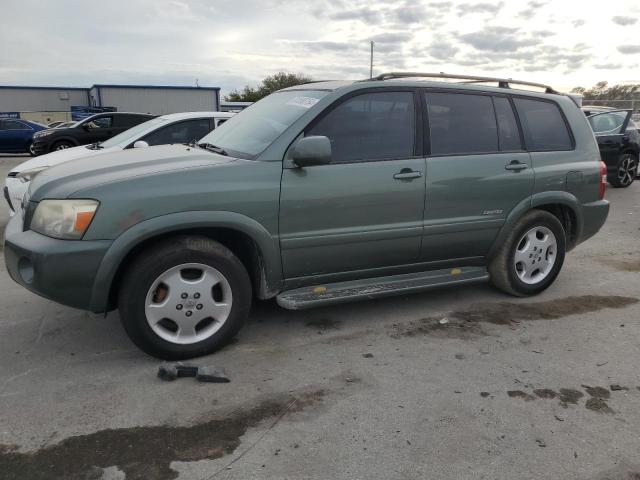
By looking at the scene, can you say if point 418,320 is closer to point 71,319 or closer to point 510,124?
point 510,124

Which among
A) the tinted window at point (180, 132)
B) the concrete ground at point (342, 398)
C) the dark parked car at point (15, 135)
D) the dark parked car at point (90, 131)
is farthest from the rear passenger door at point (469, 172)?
the dark parked car at point (15, 135)

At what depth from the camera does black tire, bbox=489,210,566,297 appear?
440 cm

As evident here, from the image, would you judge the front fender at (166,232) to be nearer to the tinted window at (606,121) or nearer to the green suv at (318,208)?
the green suv at (318,208)

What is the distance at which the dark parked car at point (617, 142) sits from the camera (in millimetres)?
10484

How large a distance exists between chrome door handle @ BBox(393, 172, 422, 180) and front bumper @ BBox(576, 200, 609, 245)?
1.84 m

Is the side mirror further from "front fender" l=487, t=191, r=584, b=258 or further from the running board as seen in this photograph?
"front fender" l=487, t=191, r=584, b=258

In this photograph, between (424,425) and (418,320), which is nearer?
(424,425)

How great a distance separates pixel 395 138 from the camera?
384 cm

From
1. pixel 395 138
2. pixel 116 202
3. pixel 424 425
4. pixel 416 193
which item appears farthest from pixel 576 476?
pixel 116 202

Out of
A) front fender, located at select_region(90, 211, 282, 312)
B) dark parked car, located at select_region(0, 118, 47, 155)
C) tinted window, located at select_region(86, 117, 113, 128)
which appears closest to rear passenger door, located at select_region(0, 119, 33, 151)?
dark parked car, located at select_region(0, 118, 47, 155)

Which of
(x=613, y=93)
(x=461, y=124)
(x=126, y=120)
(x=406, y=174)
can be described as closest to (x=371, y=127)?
(x=406, y=174)

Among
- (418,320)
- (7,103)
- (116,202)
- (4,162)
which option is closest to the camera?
(116,202)

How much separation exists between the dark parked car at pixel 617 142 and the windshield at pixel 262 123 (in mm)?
8541

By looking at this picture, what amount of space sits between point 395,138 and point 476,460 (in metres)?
2.25
